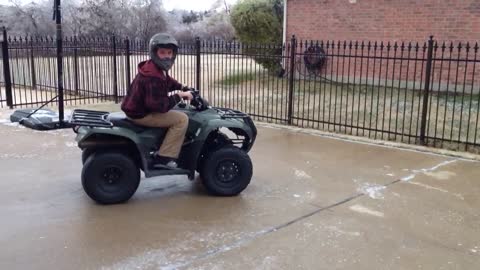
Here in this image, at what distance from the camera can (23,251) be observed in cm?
394

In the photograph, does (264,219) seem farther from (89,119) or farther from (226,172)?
(89,119)

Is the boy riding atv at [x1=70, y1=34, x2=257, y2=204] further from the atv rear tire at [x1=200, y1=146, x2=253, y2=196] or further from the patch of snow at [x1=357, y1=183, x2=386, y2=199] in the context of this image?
the patch of snow at [x1=357, y1=183, x2=386, y2=199]

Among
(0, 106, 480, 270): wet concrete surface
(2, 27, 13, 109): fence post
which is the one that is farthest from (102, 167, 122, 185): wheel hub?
(2, 27, 13, 109): fence post

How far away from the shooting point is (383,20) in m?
13.5

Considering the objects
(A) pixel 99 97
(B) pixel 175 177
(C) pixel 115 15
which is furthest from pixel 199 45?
(C) pixel 115 15

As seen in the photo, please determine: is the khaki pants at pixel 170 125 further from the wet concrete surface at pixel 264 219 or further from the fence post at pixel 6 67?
the fence post at pixel 6 67

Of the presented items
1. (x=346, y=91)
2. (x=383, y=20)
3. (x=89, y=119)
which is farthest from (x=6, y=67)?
(x=383, y=20)

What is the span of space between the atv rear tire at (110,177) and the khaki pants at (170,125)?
1.16 feet

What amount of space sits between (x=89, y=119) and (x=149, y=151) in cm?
66

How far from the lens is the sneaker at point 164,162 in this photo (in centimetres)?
515

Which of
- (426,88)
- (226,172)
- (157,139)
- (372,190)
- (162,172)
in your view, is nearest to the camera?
(157,139)

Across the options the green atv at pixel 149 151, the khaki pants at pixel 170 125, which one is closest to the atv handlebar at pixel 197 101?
the green atv at pixel 149 151

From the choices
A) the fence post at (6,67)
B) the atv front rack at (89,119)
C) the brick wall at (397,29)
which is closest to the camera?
the atv front rack at (89,119)

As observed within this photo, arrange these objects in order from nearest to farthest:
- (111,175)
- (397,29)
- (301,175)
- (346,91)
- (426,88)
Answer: (111,175), (301,175), (426,88), (346,91), (397,29)
